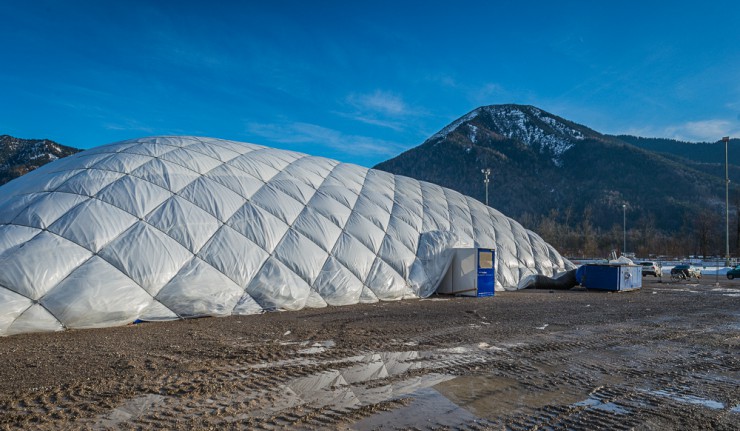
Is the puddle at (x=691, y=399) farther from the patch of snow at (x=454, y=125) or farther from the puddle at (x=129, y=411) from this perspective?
the patch of snow at (x=454, y=125)

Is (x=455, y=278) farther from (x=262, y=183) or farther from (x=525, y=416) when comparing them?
(x=525, y=416)

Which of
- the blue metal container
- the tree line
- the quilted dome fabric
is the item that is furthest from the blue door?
the tree line

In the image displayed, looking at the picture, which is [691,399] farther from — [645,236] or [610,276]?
[645,236]

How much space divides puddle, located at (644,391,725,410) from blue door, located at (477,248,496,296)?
9.47 meters

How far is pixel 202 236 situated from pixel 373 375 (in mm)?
6109

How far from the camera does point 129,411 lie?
385cm

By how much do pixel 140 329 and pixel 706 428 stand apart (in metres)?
7.69

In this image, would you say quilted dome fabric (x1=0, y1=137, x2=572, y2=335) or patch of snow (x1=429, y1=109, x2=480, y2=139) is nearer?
quilted dome fabric (x1=0, y1=137, x2=572, y2=335)

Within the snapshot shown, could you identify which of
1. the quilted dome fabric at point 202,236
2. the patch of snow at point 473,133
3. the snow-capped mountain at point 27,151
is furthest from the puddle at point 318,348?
the patch of snow at point 473,133

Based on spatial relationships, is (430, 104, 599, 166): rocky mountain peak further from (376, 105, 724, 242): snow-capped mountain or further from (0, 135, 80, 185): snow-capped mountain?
(0, 135, 80, 185): snow-capped mountain

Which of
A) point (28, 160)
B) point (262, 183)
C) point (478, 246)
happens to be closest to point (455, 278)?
point (478, 246)

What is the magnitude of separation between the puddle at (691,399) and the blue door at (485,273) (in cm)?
947

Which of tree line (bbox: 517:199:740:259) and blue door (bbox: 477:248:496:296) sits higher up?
tree line (bbox: 517:199:740:259)

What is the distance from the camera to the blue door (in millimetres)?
14023
